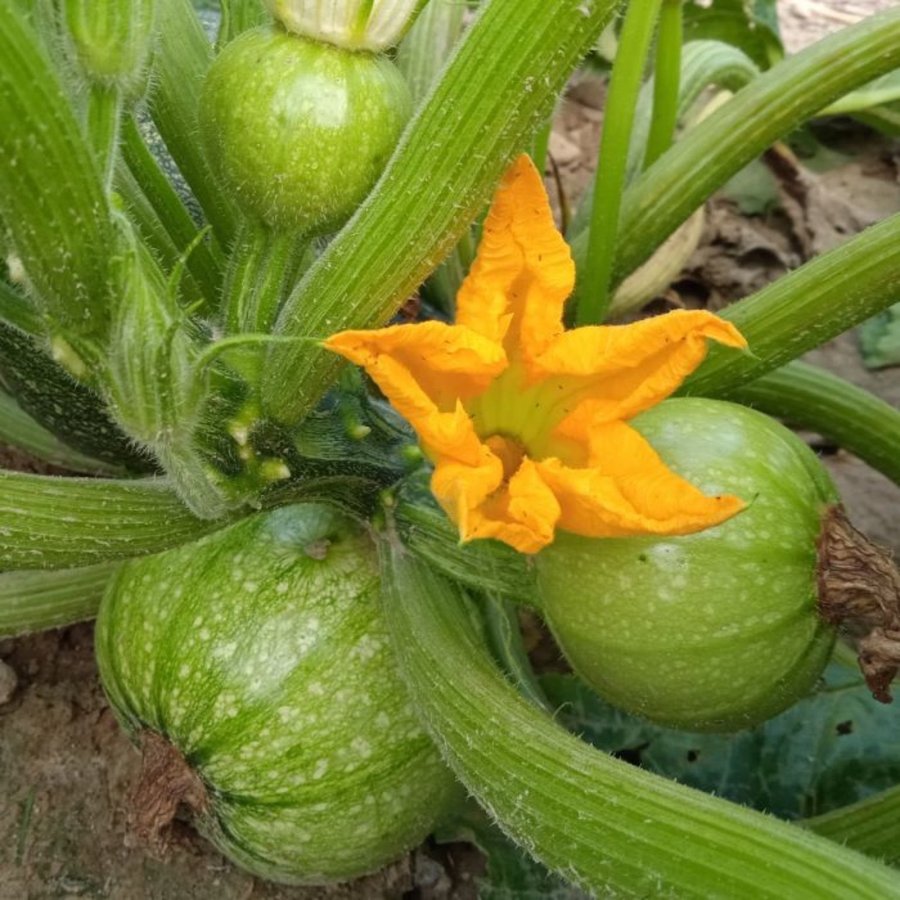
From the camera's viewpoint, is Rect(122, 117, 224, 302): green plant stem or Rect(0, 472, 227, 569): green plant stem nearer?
Rect(0, 472, 227, 569): green plant stem

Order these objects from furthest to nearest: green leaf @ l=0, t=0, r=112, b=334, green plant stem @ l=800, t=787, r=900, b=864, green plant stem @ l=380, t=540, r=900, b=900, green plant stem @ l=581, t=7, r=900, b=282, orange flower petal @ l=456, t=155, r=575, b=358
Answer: green plant stem @ l=581, t=7, r=900, b=282 → green plant stem @ l=800, t=787, r=900, b=864 → orange flower petal @ l=456, t=155, r=575, b=358 → green plant stem @ l=380, t=540, r=900, b=900 → green leaf @ l=0, t=0, r=112, b=334

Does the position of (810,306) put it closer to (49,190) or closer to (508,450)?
(508,450)

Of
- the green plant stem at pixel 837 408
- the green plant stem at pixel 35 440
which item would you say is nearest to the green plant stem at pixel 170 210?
the green plant stem at pixel 35 440

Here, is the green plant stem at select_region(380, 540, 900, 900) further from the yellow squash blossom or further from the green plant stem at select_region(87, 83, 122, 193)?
the green plant stem at select_region(87, 83, 122, 193)

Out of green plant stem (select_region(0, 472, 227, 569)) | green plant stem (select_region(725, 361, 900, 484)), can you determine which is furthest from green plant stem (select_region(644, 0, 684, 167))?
green plant stem (select_region(0, 472, 227, 569))

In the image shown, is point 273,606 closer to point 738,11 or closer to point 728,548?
point 728,548
